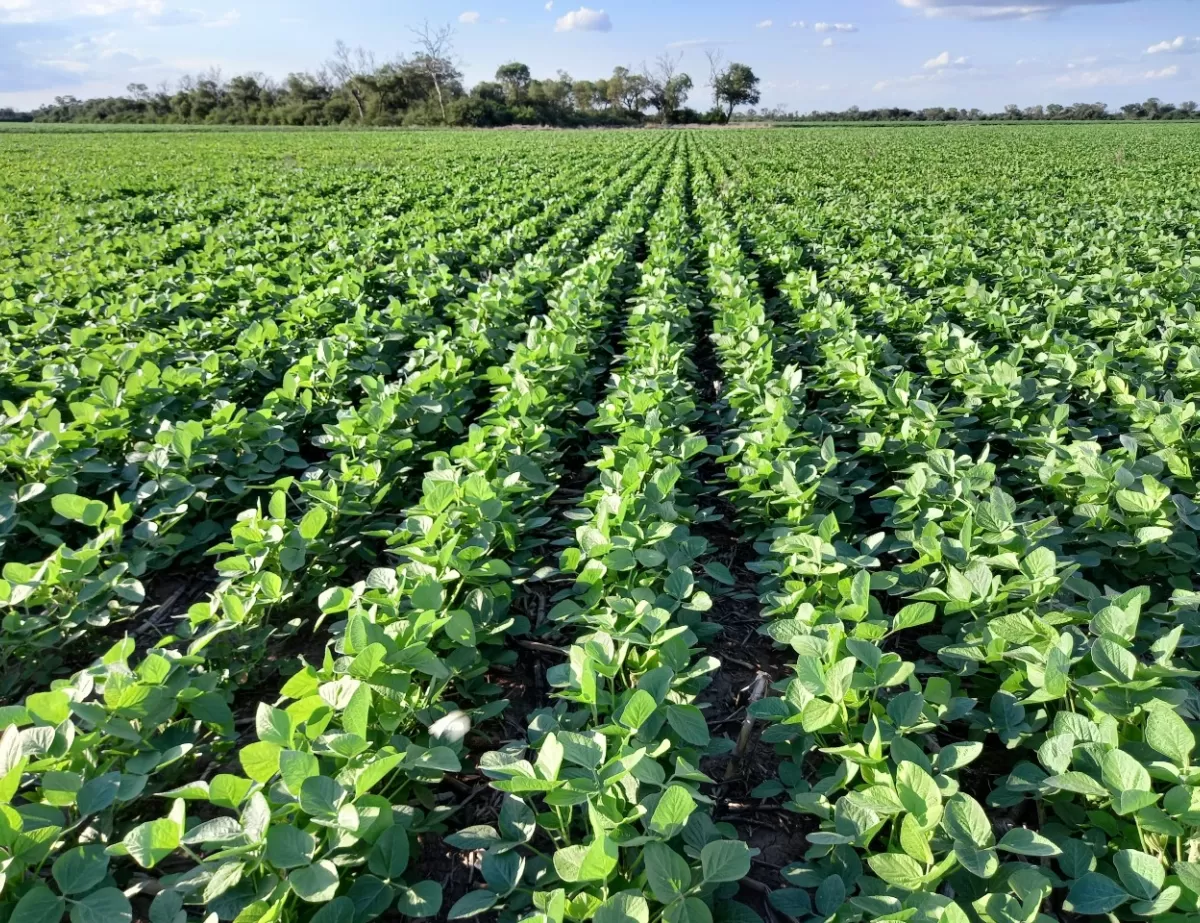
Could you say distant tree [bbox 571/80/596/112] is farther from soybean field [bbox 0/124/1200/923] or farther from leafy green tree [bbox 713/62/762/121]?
soybean field [bbox 0/124/1200/923]

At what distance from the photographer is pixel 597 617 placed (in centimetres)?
205

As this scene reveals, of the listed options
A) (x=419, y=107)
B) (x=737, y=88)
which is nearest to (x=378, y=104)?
(x=419, y=107)

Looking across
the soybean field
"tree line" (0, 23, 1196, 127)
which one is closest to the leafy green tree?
"tree line" (0, 23, 1196, 127)

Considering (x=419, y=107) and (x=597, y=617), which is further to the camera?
(x=419, y=107)

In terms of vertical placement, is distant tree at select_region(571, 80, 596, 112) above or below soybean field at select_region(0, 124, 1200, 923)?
above

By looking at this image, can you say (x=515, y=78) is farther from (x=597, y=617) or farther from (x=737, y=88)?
(x=597, y=617)

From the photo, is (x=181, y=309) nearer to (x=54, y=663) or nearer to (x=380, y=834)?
(x=54, y=663)

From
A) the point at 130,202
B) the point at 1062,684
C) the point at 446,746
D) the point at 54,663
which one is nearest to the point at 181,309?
the point at 54,663

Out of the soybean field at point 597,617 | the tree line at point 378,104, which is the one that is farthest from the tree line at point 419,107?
the soybean field at point 597,617

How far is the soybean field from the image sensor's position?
1.45 m

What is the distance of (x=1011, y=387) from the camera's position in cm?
364

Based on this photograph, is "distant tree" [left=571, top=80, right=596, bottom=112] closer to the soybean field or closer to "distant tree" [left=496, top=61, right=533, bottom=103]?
"distant tree" [left=496, top=61, right=533, bottom=103]

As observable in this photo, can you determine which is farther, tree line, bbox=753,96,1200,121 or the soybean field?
tree line, bbox=753,96,1200,121

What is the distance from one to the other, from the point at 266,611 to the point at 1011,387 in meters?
3.67
